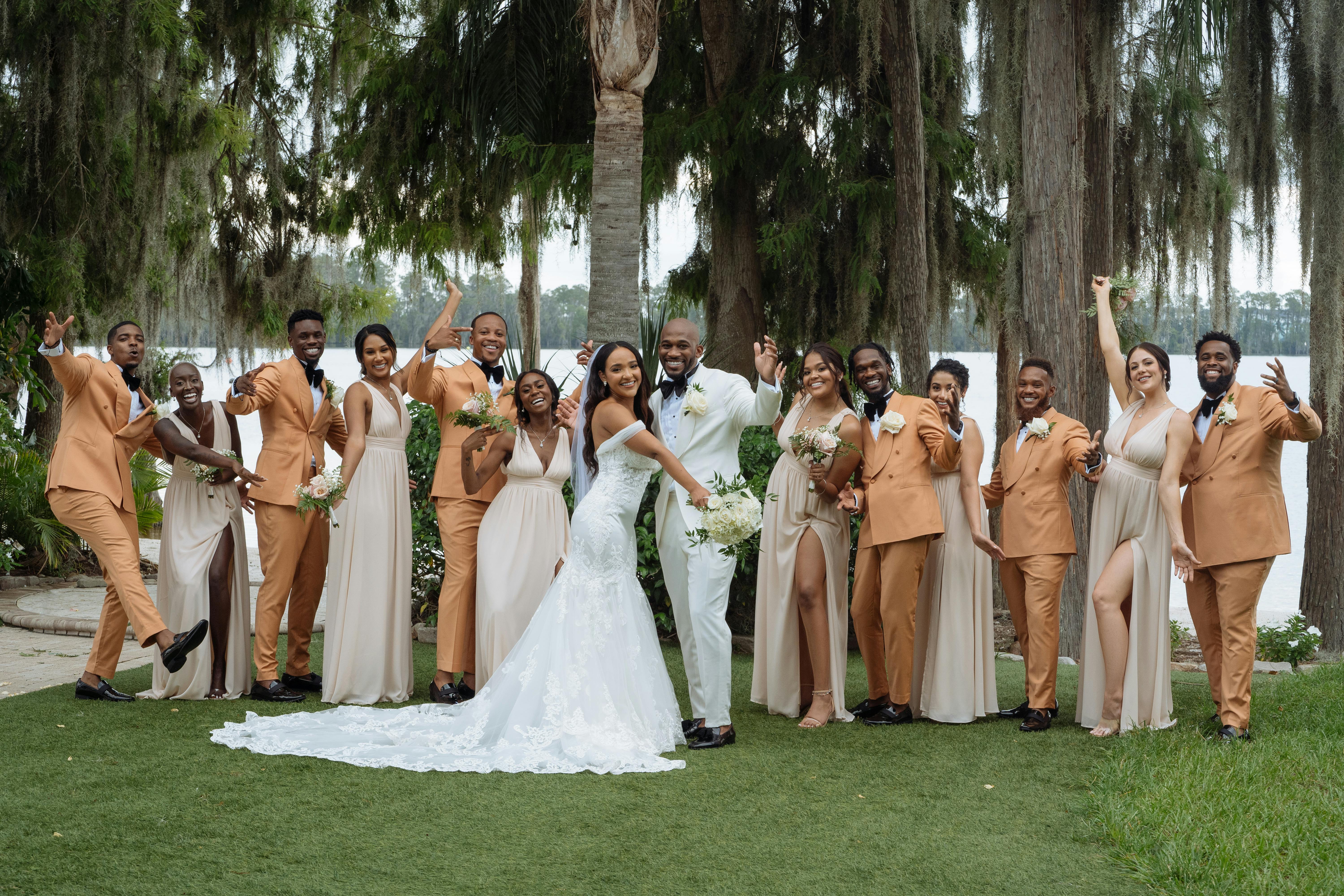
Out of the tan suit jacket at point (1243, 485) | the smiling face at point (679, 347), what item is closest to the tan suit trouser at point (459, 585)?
the smiling face at point (679, 347)

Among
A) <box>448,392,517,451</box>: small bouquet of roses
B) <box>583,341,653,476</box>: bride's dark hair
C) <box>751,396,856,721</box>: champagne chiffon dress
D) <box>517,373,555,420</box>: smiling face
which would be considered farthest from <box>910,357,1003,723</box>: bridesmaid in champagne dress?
<box>448,392,517,451</box>: small bouquet of roses

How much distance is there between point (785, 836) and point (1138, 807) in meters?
1.41

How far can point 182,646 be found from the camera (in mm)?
5922

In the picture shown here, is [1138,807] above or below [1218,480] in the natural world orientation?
below

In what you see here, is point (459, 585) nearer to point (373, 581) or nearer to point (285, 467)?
point (373, 581)

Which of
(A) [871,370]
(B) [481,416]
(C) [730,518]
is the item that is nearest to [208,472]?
(B) [481,416]

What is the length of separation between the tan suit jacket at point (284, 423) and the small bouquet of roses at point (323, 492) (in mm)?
262

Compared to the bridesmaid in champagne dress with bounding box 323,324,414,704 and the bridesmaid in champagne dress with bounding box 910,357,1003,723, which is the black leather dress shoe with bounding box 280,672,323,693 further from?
the bridesmaid in champagne dress with bounding box 910,357,1003,723

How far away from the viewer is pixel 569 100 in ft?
39.2

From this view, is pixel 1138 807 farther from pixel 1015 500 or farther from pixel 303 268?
pixel 303 268

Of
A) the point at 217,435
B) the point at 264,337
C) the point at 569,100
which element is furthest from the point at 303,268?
the point at 217,435

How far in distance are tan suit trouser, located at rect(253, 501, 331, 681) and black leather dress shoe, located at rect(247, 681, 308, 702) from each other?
5 cm

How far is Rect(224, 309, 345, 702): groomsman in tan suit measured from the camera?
261 inches

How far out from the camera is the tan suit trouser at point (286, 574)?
6676mm
